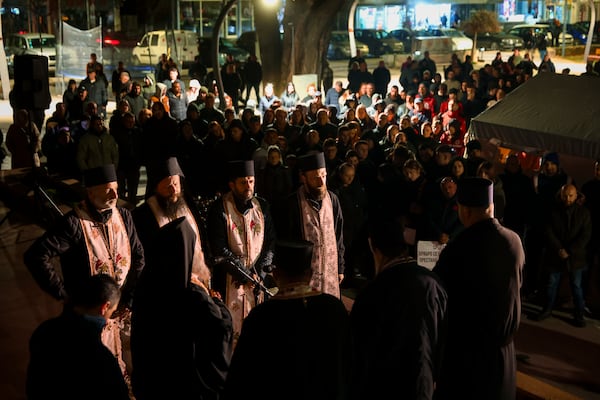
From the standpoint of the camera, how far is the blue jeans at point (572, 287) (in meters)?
8.86

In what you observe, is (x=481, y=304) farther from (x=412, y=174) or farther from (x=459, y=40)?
(x=459, y=40)

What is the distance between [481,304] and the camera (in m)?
5.08

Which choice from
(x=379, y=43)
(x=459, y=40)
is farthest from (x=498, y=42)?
(x=379, y=43)

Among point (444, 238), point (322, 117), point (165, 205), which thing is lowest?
point (444, 238)

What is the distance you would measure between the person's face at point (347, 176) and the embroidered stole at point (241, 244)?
265 centimetres

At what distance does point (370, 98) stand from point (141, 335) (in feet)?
48.0

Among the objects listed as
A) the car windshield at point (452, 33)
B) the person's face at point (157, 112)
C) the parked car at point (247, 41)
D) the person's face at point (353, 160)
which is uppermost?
the car windshield at point (452, 33)

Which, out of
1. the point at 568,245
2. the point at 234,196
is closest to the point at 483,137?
the point at 568,245

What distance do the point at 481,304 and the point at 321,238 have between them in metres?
2.57

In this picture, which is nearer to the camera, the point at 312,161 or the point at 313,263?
the point at 312,161

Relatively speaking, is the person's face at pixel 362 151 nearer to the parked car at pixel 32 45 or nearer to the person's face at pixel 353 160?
the person's face at pixel 353 160

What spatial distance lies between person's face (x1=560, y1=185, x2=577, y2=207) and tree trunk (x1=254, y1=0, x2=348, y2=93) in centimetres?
1450

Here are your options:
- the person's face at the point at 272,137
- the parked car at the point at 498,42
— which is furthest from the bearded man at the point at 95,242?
the parked car at the point at 498,42

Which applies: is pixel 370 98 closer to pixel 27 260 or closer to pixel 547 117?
pixel 547 117
